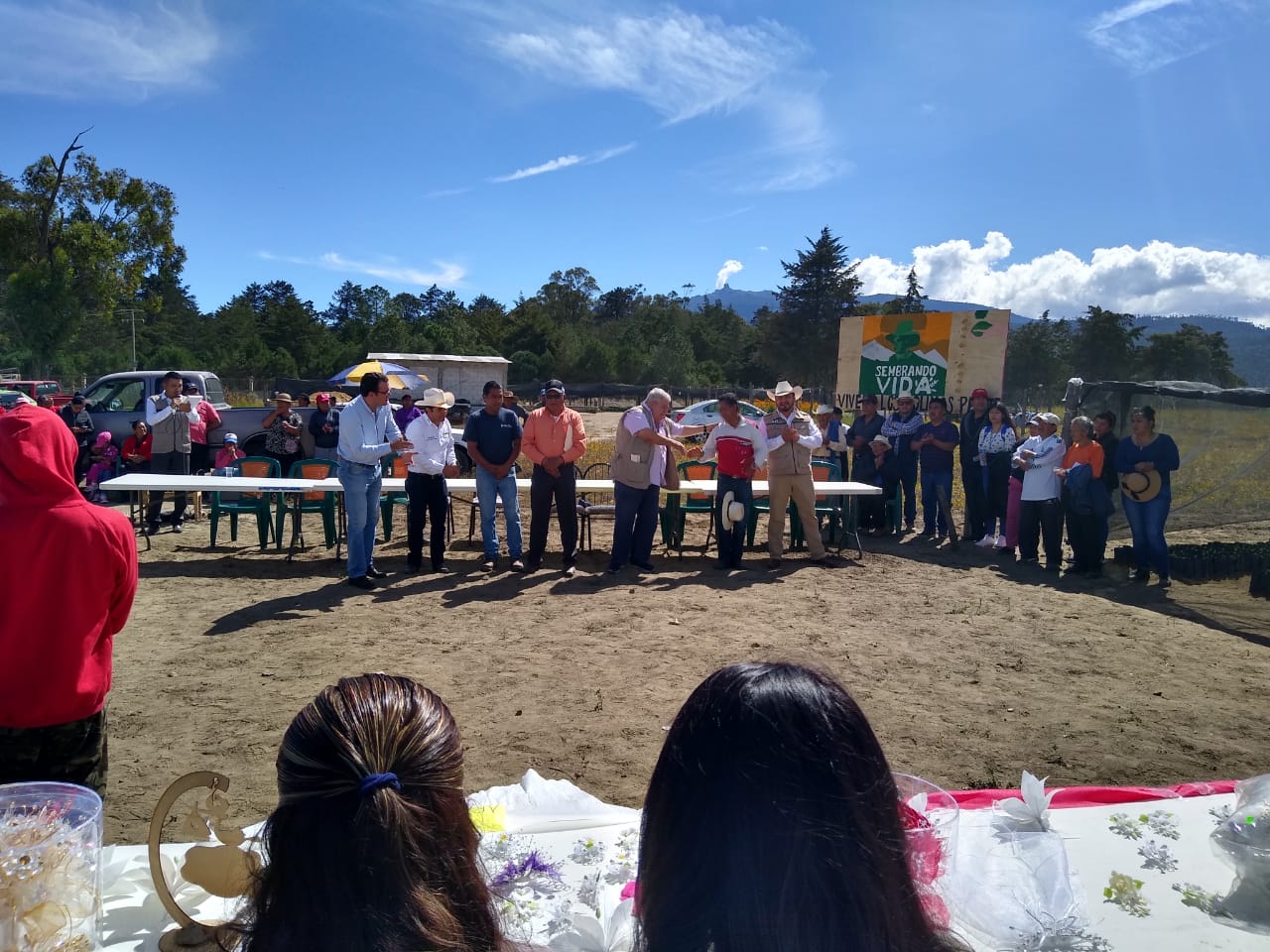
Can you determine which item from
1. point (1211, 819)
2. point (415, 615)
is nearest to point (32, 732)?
point (1211, 819)

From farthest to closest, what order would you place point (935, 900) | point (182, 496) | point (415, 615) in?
1. point (182, 496)
2. point (415, 615)
3. point (935, 900)

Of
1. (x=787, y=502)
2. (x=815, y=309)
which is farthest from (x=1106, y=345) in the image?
(x=787, y=502)

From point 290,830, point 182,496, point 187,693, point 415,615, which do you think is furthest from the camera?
point 182,496

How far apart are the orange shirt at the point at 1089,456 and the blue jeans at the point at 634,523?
4.61m

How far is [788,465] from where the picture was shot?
8.95 m

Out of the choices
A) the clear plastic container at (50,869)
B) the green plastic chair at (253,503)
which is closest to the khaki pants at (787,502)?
the green plastic chair at (253,503)

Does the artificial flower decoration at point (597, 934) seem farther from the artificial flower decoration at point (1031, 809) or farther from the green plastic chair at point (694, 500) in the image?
the green plastic chair at point (694, 500)

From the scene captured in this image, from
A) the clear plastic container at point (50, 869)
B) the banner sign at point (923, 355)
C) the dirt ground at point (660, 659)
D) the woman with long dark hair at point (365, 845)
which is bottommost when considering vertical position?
the dirt ground at point (660, 659)

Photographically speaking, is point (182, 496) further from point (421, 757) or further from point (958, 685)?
point (421, 757)

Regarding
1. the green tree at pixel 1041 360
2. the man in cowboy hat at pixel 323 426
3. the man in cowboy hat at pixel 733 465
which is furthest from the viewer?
the green tree at pixel 1041 360

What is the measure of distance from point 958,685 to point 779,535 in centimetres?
364

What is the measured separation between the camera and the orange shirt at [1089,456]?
9008mm

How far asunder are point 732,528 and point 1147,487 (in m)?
4.17

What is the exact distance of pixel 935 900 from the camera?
144cm
